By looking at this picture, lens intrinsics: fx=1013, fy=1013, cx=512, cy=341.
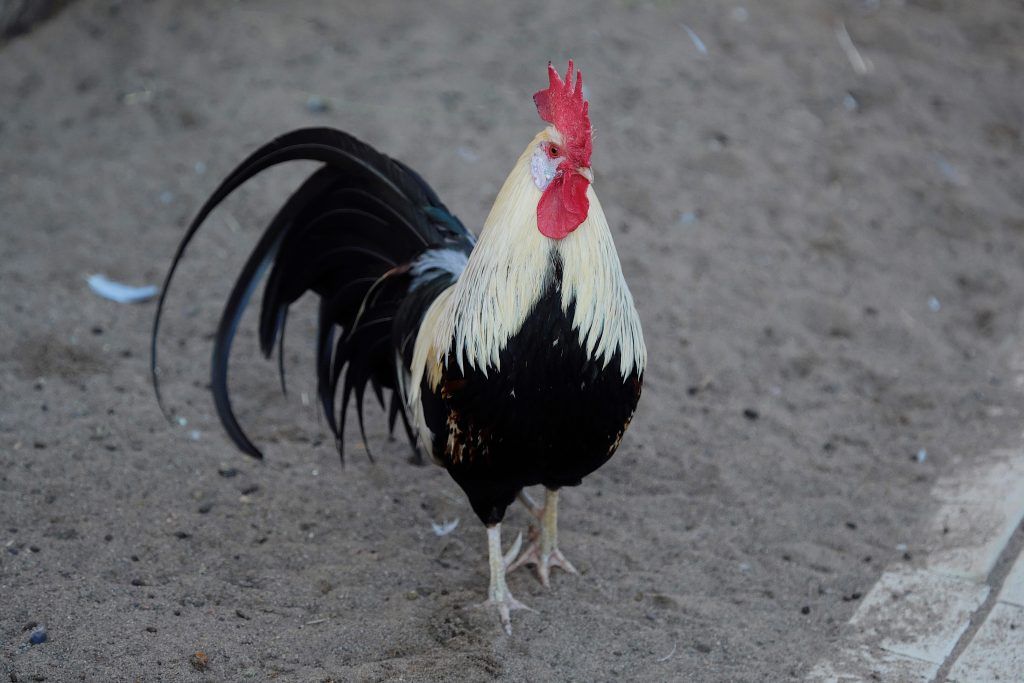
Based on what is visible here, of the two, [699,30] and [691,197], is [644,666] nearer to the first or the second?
[691,197]

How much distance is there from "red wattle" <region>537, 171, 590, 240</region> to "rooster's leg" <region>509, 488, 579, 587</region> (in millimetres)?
1318

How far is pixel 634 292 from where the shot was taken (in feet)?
18.6

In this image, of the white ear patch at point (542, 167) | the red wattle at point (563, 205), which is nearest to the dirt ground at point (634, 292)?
the red wattle at point (563, 205)

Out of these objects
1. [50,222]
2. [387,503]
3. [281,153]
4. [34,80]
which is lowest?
[387,503]

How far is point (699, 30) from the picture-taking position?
787 cm

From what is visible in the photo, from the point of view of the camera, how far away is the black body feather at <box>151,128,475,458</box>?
12.7 feet

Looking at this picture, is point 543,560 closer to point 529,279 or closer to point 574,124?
point 529,279

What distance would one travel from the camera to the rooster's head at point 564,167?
3.11 metres

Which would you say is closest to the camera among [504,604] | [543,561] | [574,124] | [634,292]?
[574,124]

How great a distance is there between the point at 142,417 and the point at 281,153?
5.39 feet

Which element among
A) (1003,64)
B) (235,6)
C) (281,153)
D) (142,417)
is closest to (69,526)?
(142,417)

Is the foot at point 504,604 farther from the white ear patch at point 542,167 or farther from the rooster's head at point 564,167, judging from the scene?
the white ear patch at point 542,167

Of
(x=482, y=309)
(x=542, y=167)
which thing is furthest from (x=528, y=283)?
(x=542, y=167)

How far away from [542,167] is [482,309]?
495 mm
